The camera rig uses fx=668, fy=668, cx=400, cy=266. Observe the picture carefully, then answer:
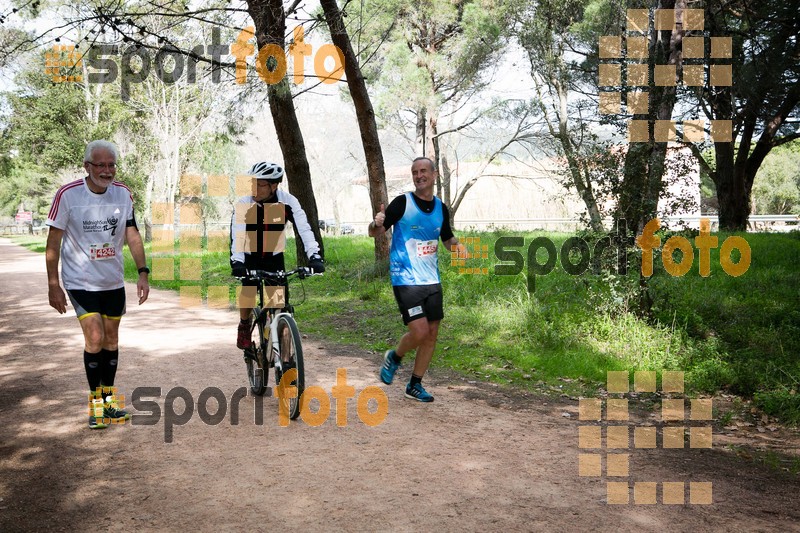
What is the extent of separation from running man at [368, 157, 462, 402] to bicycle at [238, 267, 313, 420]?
957mm

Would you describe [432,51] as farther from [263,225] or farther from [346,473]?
[346,473]

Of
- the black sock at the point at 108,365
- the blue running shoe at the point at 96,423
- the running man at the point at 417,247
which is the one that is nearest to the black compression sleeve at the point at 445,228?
the running man at the point at 417,247

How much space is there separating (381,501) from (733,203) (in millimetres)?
25497

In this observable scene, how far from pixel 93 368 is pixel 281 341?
5.25 feet

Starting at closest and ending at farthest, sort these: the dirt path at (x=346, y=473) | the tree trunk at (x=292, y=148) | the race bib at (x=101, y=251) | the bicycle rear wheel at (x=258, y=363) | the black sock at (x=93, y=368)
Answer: the dirt path at (x=346, y=473) → the race bib at (x=101, y=251) → the black sock at (x=93, y=368) → the bicycle rear wheel at (x=258, y=363) → the tree trunk at (x=292, y=148)

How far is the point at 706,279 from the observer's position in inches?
459

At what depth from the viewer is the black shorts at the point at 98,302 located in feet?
17.9

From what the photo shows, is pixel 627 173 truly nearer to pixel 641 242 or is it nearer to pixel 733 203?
pixel 641 242

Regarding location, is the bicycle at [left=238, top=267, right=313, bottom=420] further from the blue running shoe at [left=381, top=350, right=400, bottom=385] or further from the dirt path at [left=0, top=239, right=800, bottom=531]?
the blue running shoe at [left=381, top=350, right=400, bottom=385]

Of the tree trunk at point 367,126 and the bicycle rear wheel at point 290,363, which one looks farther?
the tree trunk at point 367,126

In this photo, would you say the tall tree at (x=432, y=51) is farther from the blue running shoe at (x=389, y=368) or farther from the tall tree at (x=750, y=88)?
the blue running shoe at (x=389, y=368)

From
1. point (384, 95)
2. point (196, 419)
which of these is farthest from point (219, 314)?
point (384, 95)

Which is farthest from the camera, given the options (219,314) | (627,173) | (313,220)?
(313,220)

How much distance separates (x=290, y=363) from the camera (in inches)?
222
